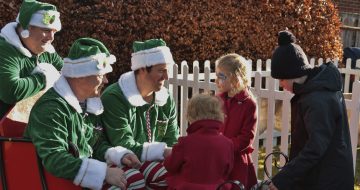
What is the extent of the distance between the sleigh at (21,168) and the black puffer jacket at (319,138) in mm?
1308

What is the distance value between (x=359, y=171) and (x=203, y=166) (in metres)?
3.70

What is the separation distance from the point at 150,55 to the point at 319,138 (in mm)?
1266

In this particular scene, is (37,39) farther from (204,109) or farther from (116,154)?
(204,109)

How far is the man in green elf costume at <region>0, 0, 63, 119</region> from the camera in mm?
3268

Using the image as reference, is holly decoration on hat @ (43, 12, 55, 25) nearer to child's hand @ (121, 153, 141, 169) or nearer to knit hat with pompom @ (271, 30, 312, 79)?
child's hand @ (121, 153, 141, 169)

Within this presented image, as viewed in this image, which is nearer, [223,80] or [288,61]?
[288,61]

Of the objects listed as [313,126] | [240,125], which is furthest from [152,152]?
[313,126]

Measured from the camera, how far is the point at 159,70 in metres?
3.28

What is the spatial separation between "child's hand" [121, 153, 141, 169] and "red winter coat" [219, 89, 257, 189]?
84 cm

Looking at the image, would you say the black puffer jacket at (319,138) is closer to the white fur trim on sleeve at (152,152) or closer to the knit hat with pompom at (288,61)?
the knit hat with pompom at (288,61)

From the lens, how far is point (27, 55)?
11.4ft

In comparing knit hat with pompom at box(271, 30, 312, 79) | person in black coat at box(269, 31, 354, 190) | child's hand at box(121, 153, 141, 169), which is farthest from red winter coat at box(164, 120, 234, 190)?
knit hat with pompom at box(271, 30, 312, 79)

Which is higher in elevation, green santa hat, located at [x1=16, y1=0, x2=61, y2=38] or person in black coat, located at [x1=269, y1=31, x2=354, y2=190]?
green santa hat, located at [x1=16, y1=0, x2=61, y2=38]

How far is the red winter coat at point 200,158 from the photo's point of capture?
9.16 ft
